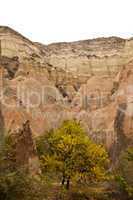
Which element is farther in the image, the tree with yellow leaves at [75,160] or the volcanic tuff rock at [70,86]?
the volcanic tuff rock at [70,86]

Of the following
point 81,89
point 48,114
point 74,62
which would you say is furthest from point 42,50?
point 48,114

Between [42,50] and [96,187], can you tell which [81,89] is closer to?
[42,50]

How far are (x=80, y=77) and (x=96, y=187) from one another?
44.0 metres

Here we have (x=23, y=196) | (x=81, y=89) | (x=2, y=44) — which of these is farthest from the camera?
(x=2, y=44)

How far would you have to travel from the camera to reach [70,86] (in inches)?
2879

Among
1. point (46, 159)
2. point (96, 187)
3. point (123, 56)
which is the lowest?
point (96, 187)

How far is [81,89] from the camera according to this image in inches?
2702

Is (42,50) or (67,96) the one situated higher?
(42,50)

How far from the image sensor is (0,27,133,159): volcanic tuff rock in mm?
53688

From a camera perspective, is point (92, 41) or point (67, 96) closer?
point (67, 96)

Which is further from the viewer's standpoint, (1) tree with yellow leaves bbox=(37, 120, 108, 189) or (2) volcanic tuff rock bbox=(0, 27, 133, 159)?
(2) volcanic tuff rock bbox=(0, 27, 133, 159)

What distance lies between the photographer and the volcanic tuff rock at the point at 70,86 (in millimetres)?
53688

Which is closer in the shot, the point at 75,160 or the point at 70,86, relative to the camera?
the point at 75,160

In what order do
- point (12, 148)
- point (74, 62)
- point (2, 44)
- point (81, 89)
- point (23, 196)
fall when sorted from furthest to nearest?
point (74, 62)
point (2, 44)
point (81, 89)
point (12, 148)
point (23, 196)
